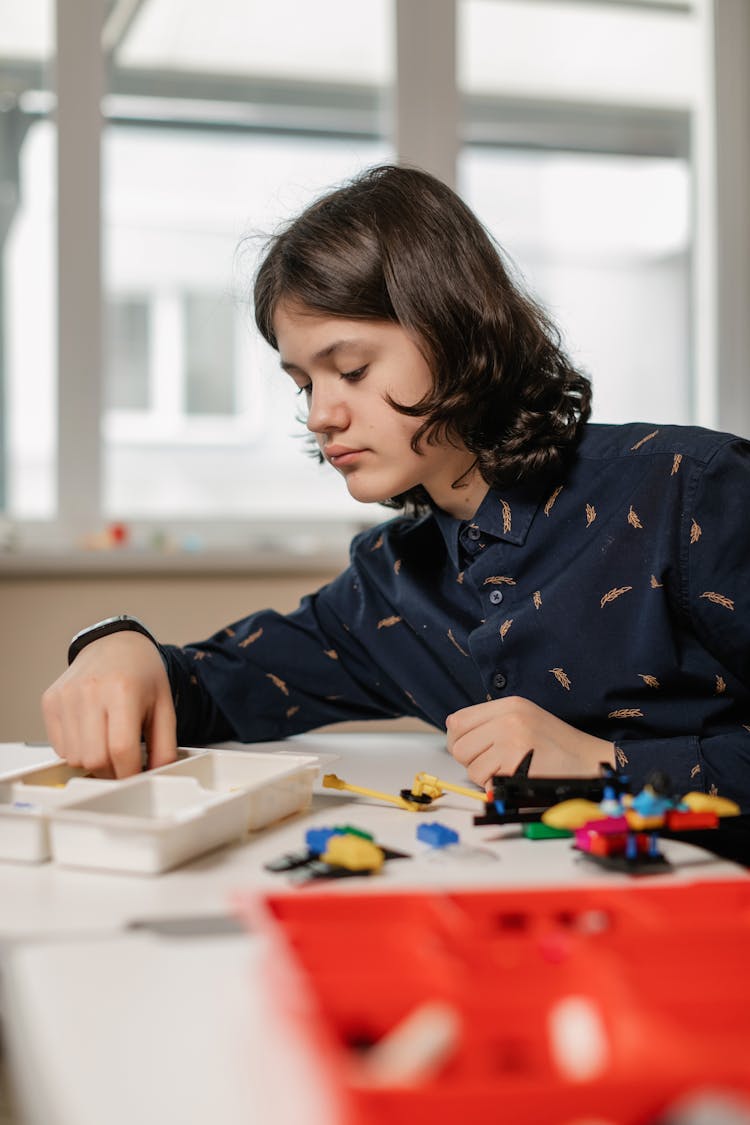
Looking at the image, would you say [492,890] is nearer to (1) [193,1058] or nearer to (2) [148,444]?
(1) [193,1058]

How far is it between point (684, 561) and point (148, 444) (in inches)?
61.6

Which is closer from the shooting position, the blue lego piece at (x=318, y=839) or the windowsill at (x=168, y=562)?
the blue lego piece at (x=318, y=839)

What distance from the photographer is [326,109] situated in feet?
7.93

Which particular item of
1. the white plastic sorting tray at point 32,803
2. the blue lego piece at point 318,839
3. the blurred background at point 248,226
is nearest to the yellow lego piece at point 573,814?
the blue lego piece at point 318,839

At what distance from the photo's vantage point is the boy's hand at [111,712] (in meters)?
0.82

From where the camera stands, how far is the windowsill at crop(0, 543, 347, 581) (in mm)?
2097

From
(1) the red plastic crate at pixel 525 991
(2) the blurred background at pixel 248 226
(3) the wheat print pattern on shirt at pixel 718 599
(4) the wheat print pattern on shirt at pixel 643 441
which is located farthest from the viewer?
(2) the blurred background at pixel 248 226

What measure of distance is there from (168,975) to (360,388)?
25.0 inches

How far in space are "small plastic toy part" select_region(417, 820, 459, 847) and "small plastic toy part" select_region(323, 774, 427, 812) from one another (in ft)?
0.33

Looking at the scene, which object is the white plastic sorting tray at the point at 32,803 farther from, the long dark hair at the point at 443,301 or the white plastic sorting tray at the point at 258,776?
the long dark hair at the point at 443,301

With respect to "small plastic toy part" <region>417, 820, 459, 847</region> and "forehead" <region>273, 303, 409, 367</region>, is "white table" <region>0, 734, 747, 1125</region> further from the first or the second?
"forehead" <region>273, 303, 409, 367</region>

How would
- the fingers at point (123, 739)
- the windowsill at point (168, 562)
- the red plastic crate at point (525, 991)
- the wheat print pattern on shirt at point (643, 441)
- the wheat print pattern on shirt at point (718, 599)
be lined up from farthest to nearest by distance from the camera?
the windowsill at point (168, 562) < the wheat print pattern on shirt at point (643, 441) < the wheat print pattern on shirt at point (718, 599) < the fingers at point (123, 739) < the red plastic crate at point (525, 991)

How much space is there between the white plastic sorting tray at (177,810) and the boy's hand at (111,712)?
0.16 feet

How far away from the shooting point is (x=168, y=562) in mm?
2150
